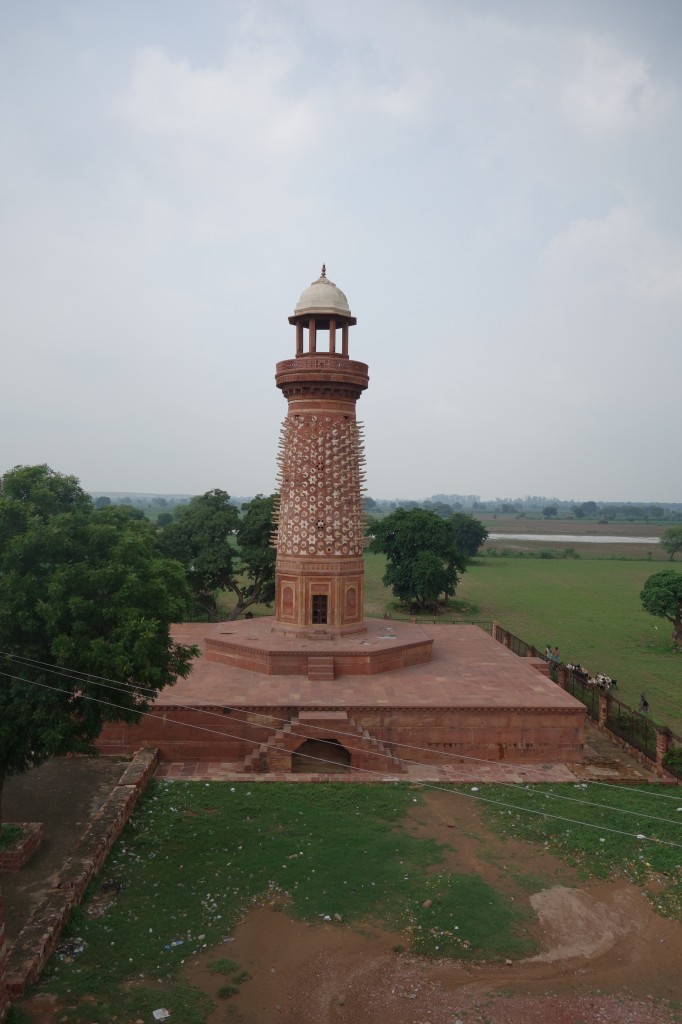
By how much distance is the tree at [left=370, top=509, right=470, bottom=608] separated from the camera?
36438 mm

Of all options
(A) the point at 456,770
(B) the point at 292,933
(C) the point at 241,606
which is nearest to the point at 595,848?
(A) the point at 456,770

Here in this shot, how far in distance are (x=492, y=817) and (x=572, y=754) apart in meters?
4.36

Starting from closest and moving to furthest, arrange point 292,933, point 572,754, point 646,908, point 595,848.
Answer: point 292,933 → point 646,908 → point 595,848 → point 572,754

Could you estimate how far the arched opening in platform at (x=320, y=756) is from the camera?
51.2ft

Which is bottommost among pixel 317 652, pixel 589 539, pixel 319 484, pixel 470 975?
pixel 470 975

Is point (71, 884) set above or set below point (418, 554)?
below

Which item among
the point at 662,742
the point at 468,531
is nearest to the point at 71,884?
the point at 662,742

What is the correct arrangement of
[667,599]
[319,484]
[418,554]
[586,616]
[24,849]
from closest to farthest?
1. [24,849]
2. [319,484]
3. [667,599]
4. [586,616]
5. [418,554]

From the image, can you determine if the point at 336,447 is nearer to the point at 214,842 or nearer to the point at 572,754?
the point at 572,754

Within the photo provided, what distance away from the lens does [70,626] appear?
35.0ft

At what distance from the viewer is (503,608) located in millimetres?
38281

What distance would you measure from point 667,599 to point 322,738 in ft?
61.5

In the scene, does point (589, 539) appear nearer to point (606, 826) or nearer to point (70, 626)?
point (606, 826)

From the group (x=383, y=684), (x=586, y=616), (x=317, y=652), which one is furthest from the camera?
(x=586, y=616)
